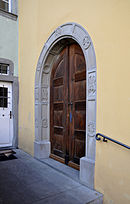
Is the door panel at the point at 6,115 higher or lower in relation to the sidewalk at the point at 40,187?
higher

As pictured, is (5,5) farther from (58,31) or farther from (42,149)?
(42,149)

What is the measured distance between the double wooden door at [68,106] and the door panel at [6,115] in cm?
176

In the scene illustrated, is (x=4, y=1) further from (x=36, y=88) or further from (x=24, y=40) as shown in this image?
(x=36, y=88)

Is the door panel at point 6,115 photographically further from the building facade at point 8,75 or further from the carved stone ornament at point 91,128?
the carved stone ornament at point 91,128

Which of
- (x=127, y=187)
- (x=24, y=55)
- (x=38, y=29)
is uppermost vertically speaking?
(x=38, y=29)

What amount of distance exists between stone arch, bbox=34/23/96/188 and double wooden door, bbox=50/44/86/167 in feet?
0.50

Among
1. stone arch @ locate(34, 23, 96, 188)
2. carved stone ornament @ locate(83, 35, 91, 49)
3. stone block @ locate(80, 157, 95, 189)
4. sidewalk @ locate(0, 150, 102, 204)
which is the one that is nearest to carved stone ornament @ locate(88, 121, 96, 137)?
stone arch @ locate(34, 23, 96, 188)

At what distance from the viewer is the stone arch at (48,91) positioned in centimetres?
247

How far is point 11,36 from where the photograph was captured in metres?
5.08

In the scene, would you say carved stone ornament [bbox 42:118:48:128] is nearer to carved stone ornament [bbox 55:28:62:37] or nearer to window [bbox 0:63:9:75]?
carved stone ornament [bbox 55:28:62:37]

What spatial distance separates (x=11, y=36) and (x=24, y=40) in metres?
0.63

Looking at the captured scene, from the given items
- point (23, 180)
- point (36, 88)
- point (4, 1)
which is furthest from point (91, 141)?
point (4, 1)

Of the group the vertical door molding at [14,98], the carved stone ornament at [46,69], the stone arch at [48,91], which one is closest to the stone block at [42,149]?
the stone arch at [48,91]

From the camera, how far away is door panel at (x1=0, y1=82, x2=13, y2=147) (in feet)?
16.1
